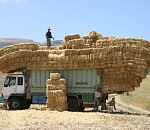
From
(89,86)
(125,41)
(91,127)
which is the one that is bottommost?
(91,127)

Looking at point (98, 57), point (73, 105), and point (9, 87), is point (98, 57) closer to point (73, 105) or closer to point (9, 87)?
point (73, 105)

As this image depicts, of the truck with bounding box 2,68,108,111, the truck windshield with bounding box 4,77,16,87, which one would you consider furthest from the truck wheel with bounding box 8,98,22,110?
the truck windshield with bounding box 4,77,16,87

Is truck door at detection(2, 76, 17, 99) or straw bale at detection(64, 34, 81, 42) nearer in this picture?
straw bale at detection(64, 34, 81, 42)

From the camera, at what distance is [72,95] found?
75.7ft

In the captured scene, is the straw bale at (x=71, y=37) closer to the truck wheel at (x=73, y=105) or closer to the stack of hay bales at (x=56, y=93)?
the stack of hay bales at (x=56, y=93)

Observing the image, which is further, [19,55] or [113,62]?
[19,55]

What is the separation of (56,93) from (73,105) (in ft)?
7.20

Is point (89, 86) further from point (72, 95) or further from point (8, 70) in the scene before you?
point (8, 70)

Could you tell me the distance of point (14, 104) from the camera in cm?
2439

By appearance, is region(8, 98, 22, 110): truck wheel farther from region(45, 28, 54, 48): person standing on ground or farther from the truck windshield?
region(45, 28, 54, 48): person standing on ground

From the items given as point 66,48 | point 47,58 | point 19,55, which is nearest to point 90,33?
point 66,48

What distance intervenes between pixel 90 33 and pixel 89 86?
13.5 ft

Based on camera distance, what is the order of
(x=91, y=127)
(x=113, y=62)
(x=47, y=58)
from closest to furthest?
(x=91, y=127) → (x=113, y=62) → (x=47, y=58)

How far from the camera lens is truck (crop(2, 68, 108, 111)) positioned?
22.8m
